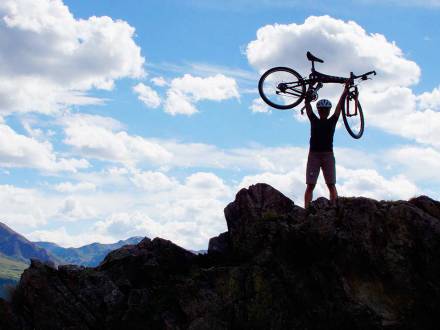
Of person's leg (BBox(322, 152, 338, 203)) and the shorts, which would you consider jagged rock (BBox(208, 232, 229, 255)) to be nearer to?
the shorts

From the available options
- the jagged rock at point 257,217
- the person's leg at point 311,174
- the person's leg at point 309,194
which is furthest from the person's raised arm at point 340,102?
the jagged rock at point 257,217

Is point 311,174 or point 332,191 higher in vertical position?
point 311,174

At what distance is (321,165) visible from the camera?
23.2 metres

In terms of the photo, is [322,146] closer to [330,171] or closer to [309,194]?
[330,171]

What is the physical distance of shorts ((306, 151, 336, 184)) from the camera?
75.5 ft

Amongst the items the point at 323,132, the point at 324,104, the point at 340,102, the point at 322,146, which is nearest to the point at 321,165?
the point at 322,146

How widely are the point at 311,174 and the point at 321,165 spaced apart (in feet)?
1.97

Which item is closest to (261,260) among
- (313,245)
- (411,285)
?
(313,245)

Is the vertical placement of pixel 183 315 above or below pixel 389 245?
below

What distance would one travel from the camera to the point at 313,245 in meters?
20.7

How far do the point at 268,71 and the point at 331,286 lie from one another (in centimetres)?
1188

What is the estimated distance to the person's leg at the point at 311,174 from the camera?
23094 millimetres

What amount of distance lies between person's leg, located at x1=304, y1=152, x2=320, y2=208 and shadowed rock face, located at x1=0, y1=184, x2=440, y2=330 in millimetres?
1456

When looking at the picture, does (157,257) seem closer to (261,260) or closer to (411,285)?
(261,260)
